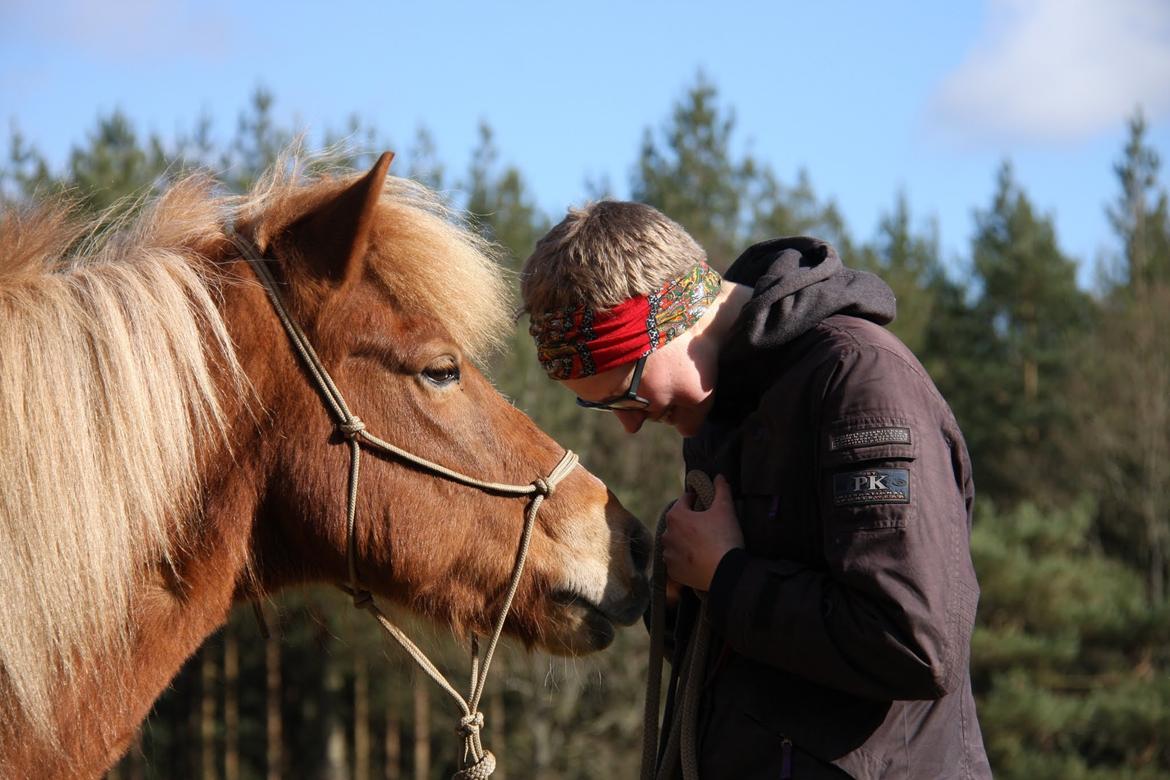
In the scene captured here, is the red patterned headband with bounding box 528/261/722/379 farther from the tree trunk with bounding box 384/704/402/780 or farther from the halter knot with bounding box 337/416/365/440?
the tree trunk with bounding box 384/704/402/780

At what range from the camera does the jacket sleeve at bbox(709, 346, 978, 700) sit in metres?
1.96

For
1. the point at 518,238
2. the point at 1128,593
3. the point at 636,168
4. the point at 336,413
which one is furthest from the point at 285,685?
the point at 336,413

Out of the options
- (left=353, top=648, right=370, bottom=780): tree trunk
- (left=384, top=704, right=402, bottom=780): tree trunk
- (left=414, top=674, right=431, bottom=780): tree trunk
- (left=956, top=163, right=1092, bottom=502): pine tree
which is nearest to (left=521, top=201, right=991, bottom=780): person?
(left=414, top=674, right=431, bottom=780): tree trunk

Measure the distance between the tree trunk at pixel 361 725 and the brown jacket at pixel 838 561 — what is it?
65.5 feet

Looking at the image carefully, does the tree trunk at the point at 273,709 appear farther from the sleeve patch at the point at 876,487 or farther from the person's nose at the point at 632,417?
the sleeve patch at the point at 876,487

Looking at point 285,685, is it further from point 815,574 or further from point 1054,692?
point 815,574

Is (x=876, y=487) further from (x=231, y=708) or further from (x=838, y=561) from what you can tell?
(x=231, y=708)

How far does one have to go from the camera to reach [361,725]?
2216 cm

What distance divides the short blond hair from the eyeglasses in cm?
17

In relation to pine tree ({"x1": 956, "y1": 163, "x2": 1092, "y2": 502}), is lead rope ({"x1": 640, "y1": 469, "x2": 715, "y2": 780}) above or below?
above

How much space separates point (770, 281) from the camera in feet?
7.66

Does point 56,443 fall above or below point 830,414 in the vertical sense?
below

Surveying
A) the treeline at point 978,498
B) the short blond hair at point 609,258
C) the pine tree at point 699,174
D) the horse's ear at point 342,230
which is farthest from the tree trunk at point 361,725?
the short blond hair at point 609,258

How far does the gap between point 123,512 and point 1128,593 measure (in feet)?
70.5
